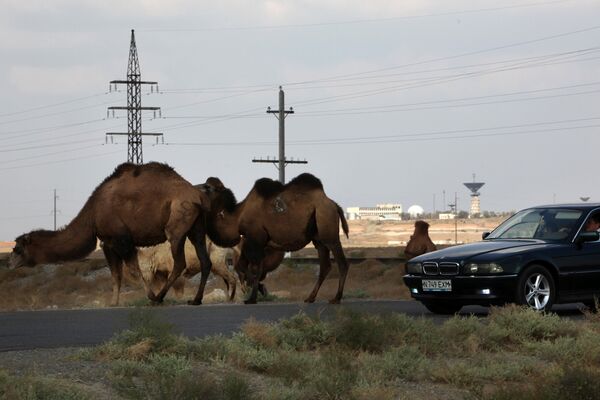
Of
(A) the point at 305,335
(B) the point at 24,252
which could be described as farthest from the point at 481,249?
(B) the point at 24,252

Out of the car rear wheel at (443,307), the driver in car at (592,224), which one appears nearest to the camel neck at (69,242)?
the car rear wheel at (443,307)

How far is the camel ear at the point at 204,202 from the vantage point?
76.0 feet

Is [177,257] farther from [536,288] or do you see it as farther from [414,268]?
[536,288]

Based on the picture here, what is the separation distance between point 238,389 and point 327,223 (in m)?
13.0

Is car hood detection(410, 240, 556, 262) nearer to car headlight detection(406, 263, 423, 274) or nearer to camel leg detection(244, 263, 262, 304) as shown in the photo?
car headlight detection(406, 263, 423, 274)

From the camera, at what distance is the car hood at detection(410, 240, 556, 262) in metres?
18.4

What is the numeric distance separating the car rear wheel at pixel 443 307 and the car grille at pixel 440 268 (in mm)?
700

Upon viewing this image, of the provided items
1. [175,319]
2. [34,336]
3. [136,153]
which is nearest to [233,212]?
[175,319]

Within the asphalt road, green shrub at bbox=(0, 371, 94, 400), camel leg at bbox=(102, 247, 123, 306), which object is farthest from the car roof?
green shrub at bbox=(0, 371, 94, 400)

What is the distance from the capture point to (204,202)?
76.4 feet

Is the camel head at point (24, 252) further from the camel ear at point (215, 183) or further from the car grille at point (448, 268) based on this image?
the car grille at point (448, 268)

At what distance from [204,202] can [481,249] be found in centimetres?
637

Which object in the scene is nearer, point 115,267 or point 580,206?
point 580,206

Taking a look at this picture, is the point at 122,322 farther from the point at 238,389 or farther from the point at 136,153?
the point at 136,153
